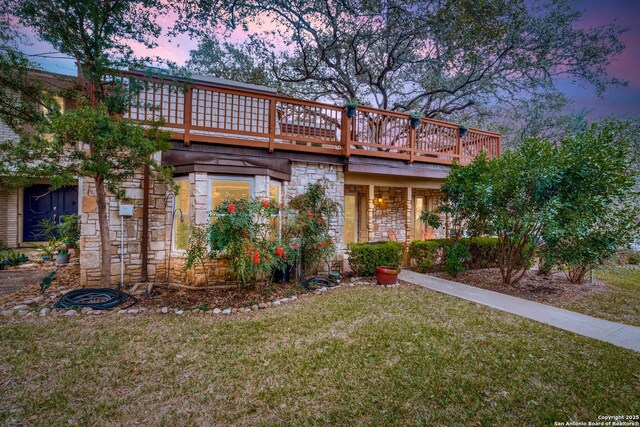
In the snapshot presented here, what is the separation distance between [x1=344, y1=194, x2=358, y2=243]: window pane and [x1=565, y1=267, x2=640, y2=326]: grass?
5884mm

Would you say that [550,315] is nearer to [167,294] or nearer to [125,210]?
[167,294]

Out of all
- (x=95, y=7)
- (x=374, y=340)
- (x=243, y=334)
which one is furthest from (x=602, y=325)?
(x=95, y=7)

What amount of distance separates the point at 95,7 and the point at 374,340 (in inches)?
249

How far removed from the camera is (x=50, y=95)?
4305mm

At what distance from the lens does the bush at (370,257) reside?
672 centimetres

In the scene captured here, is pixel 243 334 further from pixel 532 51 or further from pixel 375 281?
pixel 532 51

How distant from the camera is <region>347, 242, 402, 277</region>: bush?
265 inches

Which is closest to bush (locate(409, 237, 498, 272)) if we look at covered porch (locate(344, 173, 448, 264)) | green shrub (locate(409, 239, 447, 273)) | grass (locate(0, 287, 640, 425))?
green shrub (locate(409, 239, 447, 273))

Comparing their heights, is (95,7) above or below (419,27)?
below

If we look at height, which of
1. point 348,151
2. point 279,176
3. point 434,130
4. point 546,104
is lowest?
point 279,176

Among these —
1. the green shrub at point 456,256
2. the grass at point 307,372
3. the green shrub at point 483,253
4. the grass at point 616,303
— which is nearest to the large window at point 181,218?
the grass at point 307,372

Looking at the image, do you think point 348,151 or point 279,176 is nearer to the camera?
point 279,176

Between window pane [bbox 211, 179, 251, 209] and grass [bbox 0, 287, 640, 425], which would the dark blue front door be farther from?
grass [bbox 0, 287, 640, 425]

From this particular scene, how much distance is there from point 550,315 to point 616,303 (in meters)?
2.03
